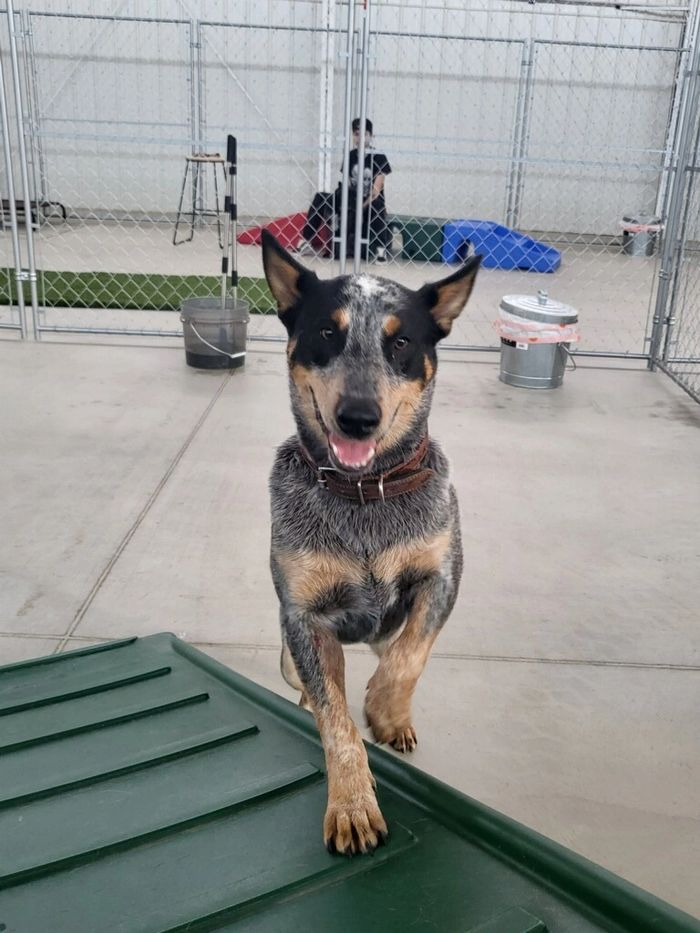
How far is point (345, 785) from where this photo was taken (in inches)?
63.6

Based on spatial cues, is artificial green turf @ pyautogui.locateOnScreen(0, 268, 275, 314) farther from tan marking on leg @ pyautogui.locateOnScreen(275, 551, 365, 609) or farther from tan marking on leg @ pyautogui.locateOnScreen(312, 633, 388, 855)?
tan marking on leg @ pyautogui.locateOnScreen(312, 633, 388, 855)

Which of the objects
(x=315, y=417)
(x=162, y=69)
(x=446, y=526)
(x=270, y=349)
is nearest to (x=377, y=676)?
(x=446, y=526)

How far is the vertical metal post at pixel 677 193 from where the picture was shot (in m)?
5.46

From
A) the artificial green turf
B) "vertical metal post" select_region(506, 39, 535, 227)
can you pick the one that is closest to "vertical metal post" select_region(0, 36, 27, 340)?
the artificial green turf

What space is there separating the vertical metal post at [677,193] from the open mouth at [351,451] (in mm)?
4600

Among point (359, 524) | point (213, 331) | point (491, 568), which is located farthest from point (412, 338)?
point (213, 331)

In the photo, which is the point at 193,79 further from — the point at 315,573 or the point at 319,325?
the point at 315,573

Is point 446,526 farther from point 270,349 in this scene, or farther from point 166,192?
point 166,192

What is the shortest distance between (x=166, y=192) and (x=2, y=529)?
1016 cm

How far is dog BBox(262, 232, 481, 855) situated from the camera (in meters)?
1.81

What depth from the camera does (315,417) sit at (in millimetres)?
1916

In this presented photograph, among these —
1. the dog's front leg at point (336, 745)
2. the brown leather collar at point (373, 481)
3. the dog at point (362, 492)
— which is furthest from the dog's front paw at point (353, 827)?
the brown leather collar at point (373, 481)

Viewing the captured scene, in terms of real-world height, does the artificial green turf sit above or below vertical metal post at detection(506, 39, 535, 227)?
below

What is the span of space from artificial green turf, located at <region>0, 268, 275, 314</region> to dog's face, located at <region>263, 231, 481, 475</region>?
514cm
